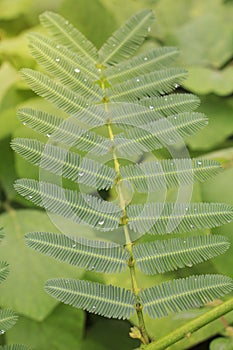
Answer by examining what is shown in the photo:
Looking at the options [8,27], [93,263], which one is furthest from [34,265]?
[8,27]

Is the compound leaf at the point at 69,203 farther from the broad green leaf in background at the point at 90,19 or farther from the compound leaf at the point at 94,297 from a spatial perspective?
the broad green leaf in background at the point at 90,19

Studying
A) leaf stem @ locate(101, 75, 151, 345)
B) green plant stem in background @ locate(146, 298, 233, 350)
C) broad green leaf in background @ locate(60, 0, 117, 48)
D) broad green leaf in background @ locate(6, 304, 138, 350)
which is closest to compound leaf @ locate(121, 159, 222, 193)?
leaf stem @ locate(101, 75, 151, 345)

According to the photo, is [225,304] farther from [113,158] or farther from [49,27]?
[49,27]

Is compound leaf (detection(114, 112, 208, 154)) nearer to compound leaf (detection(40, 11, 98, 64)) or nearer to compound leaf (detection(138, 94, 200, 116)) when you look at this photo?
compound leaf (detection(138, 94, 200, 116))

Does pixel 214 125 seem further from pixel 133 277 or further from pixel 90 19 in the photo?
pixel 133 277

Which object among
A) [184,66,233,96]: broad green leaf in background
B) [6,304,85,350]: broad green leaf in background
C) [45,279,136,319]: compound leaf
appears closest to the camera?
[45,279,136,319]: compound leaf

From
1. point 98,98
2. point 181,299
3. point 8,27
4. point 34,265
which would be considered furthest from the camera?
point 8,27

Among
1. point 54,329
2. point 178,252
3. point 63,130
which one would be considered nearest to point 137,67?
point 63,130

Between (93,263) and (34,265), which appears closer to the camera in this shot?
(93,263)
